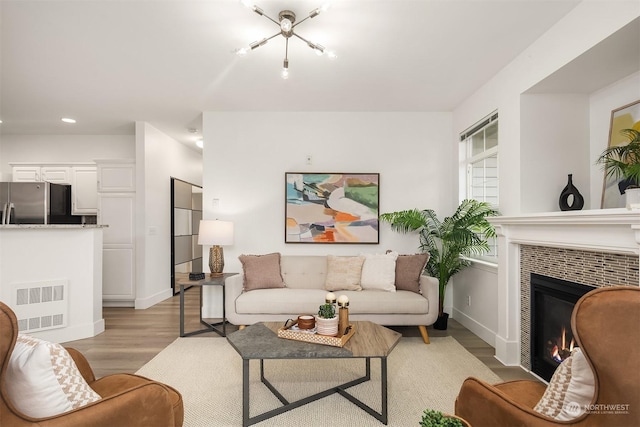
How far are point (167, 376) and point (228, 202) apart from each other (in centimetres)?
217

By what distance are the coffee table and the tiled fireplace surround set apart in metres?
1.26

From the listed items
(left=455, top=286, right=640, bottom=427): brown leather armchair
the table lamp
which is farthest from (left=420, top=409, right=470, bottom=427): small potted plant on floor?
the table lamp

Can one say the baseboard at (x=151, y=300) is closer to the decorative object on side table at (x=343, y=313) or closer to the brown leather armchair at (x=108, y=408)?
the brown leather armchair at (x=108, y=408)

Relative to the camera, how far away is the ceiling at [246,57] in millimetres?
2201

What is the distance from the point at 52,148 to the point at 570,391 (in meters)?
6.86

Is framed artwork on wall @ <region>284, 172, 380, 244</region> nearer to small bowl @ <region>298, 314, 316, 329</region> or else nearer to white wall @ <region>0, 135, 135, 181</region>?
small bowl @ <region>298, 314, 316, 329</region>

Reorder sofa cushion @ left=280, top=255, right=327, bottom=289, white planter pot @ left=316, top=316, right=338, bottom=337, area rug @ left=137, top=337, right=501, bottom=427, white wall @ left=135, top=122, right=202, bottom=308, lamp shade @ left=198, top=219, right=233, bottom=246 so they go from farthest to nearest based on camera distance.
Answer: white wall @ left=135, top=122, right=202, bottom=308 → sofa cushion @ left=280, top=255, right=327, bottom=289 → lamp shade @ left=198, top=219, right=233, bottom=246 → white planter pot @ left=316, top=316, right=338, bottom=337 → area rug @ left=137, top=337, right=501, bottom=427

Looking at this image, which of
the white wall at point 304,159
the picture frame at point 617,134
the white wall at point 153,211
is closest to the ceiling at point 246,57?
the white wall at point 304,159

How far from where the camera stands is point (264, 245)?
418 centimetres

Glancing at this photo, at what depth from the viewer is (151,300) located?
15.5 ft

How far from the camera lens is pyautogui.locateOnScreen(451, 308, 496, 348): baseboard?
3.21 m

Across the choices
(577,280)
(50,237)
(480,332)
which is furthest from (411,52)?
(50,237)

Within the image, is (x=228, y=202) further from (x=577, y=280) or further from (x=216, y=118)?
(x=577, y=280)

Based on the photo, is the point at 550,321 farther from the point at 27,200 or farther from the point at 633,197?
the point at 27,200
